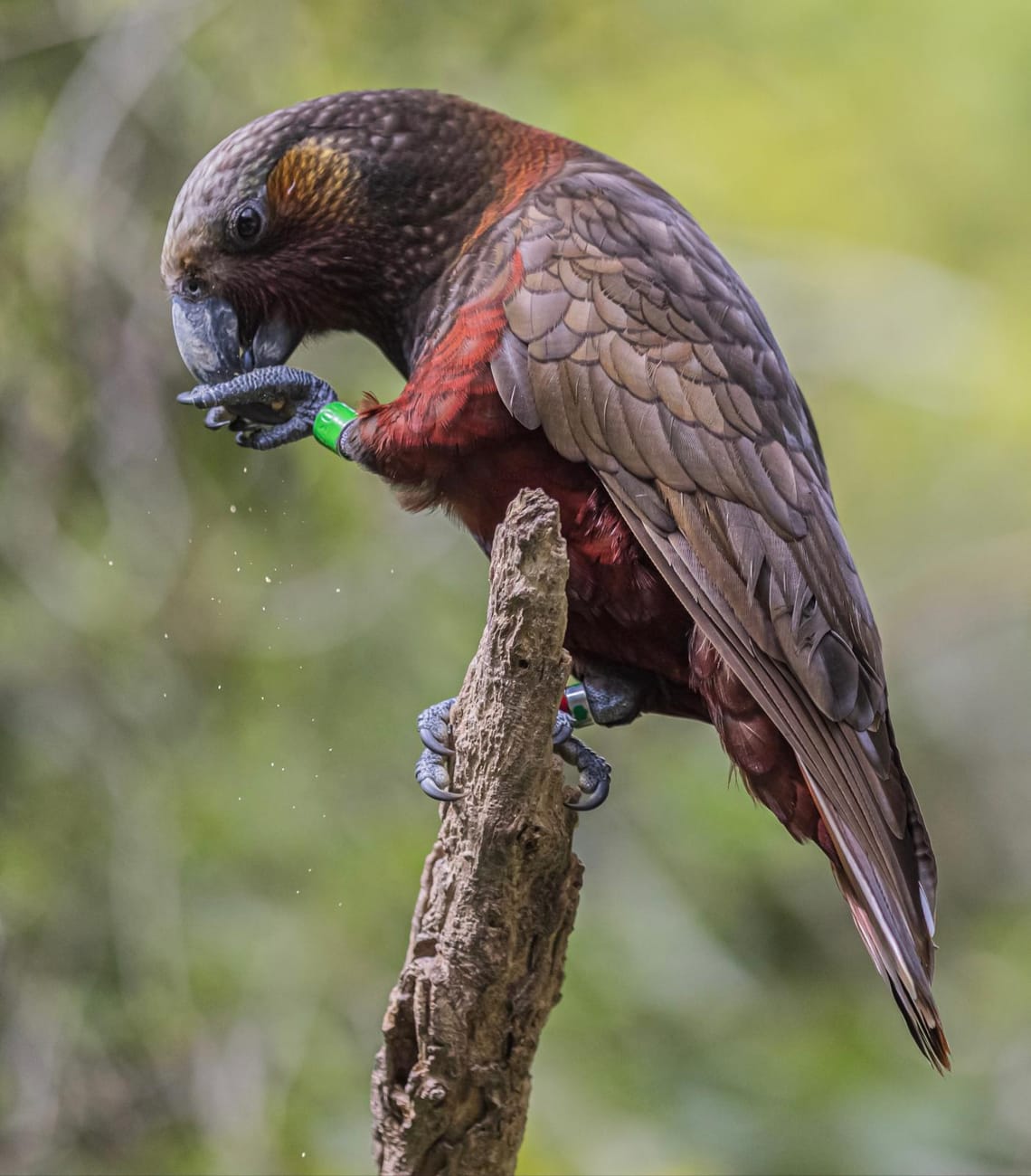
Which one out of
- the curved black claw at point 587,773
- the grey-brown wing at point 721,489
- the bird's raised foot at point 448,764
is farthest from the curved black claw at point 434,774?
the grey-brown wing at point 721,489

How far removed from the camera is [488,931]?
5.94 ft

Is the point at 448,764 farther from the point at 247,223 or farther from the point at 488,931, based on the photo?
the point at 247,223

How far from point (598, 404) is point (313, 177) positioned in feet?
2.19

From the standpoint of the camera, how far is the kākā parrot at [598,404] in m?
1.84

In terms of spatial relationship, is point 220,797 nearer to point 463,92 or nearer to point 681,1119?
point 681,1119

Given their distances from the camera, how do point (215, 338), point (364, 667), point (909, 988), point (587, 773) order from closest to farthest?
point (909, 988), point (587, 773), point (215, 338), point (364, 667)

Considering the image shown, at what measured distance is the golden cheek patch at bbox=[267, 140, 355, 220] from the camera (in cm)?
213

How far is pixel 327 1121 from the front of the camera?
312cm

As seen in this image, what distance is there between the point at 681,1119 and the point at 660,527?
1.97m

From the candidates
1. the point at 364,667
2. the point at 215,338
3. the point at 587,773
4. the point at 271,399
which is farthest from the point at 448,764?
the point at 364,667

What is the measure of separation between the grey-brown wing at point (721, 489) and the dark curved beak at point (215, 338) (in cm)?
53

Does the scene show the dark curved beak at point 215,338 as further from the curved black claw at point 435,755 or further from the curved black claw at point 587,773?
the curved black claw at point 587,773

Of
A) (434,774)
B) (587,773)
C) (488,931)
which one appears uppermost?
(587,773)

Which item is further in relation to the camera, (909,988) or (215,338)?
(215,338)
